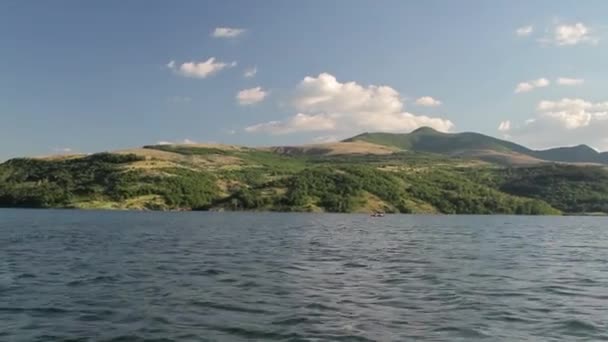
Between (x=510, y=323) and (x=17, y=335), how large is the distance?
2343cm

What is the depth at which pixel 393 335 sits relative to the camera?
91.4 feet

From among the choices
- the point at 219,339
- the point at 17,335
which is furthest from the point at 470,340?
the point at 17,335

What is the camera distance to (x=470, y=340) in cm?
2741

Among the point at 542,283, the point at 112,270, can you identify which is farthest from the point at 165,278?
the point at 542,283

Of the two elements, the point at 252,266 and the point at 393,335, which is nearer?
the point at 393,335

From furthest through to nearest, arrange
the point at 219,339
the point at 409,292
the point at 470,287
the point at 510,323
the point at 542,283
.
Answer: the point at 542,283 < the point at 470,287 < the point at 409,292 < the point at 510,323 < the point at 219,339

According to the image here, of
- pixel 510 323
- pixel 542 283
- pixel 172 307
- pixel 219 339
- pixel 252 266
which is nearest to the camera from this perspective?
pixel 219 339

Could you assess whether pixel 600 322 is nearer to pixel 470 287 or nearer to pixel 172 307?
pixel 470 287

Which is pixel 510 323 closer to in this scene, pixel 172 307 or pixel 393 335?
pixel 393 335

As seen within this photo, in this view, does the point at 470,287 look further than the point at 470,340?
Yes

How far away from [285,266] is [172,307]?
73.2 feet

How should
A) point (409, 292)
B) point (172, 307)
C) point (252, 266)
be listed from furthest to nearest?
point (252, 266) < point (409, 292) < point (172, 307)

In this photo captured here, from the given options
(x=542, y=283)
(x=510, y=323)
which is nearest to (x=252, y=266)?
(x=542, y=283)

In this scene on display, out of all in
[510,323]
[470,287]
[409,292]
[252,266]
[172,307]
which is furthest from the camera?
Answer: [252,266]
